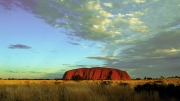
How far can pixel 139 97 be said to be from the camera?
1060 cm

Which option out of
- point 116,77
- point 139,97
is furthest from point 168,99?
point 116,77

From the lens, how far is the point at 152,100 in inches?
419

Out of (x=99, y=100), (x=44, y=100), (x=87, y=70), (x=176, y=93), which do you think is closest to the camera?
(x=99, y=100)

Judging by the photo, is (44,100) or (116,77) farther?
(116,77)

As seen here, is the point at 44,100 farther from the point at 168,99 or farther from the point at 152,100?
the point at 168,99

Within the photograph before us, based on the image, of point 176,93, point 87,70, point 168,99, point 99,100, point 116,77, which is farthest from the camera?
point 87,70

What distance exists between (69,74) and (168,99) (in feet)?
468

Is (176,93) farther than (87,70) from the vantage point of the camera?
No

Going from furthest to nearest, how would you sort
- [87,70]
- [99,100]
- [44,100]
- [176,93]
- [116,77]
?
[87,70] < [116,77] < [176,93] < [44,100] < [99,100]

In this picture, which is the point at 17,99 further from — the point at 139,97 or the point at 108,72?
the point at 108,72

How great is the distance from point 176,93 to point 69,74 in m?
141

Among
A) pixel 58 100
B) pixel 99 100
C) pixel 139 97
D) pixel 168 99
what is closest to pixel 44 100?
pixel 58 100

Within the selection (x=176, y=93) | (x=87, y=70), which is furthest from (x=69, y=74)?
(x=176, y=93)

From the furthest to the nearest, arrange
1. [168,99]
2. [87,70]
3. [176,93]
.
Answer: [87,70] → [176,93] → [168,99]
